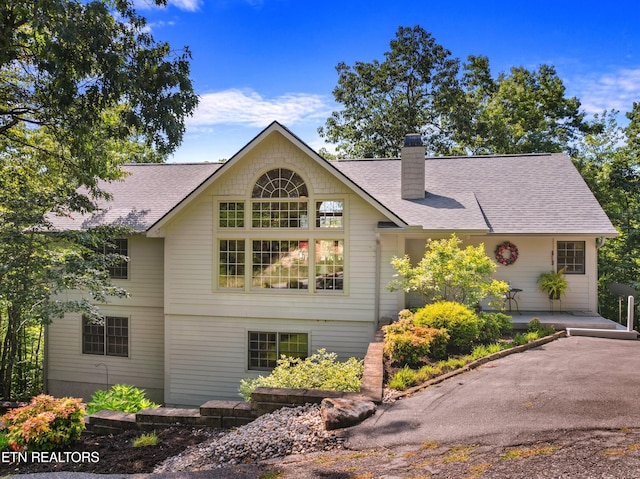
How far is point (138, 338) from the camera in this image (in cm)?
1369

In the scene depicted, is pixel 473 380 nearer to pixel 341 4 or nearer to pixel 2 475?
pixel 2 475

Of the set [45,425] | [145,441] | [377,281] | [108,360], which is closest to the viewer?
[45,425]

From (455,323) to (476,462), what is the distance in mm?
4785

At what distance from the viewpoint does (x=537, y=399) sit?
6.17 m

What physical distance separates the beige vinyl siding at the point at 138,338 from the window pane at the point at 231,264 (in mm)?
2439

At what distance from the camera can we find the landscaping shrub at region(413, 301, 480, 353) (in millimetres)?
8969

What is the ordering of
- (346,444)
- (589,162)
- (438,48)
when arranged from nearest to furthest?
1. (346,444)
2. (589,162)
3. (438,48)

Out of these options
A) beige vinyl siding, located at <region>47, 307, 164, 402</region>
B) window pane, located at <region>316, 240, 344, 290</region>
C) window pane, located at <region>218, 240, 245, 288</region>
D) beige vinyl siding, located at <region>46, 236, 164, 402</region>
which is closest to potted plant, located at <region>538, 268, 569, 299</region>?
window pane, located at <region>316, 240, 344, 290</region>

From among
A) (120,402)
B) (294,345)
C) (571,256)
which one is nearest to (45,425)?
(120,402)

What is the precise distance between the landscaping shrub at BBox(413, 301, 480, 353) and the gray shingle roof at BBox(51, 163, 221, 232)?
789cm

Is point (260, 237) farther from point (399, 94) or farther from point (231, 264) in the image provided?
point (399, 94)

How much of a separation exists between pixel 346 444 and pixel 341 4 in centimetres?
1150

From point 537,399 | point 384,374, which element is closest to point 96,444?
point 384,374

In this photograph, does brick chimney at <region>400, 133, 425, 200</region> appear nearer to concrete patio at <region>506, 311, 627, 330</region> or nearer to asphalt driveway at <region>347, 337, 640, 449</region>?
concrete patio at <region>506, 311, 627, 330</region>
